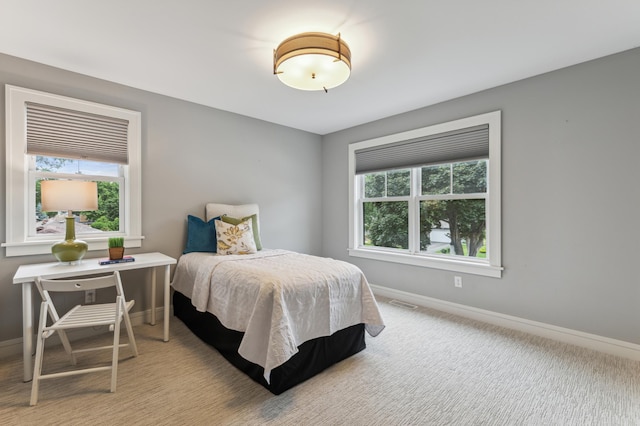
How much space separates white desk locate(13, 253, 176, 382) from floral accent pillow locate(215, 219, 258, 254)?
0.57 metres

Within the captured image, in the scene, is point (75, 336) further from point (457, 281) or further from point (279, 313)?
point (457, 281)

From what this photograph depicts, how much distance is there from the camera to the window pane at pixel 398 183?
374 centimetres

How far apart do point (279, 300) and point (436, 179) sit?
2.56 metres

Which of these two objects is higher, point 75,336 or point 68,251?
point 68,251

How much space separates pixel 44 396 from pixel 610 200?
431 cm

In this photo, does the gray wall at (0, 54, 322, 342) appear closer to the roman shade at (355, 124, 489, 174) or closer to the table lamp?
the table lamp

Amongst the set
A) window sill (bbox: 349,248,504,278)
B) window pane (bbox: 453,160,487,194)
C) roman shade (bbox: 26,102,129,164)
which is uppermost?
roman shade (bbox: 26,102,129,164)

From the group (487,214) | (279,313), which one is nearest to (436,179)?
(487,214)

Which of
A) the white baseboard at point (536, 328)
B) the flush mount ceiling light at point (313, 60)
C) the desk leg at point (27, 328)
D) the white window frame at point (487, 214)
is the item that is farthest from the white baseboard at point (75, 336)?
the white baseboard at point (536, 328)

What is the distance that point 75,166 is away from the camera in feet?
8.78

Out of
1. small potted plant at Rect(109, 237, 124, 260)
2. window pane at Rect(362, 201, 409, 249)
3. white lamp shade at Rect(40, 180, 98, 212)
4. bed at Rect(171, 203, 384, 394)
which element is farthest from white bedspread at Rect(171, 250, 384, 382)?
window pane at Rect(362, 201, 409, 249)

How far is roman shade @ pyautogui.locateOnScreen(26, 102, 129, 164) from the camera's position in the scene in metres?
2.43

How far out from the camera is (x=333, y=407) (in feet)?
5.57

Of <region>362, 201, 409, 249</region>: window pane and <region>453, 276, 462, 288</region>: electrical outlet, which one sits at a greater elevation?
<region>362, 201, 409, 249</region>: window pane
